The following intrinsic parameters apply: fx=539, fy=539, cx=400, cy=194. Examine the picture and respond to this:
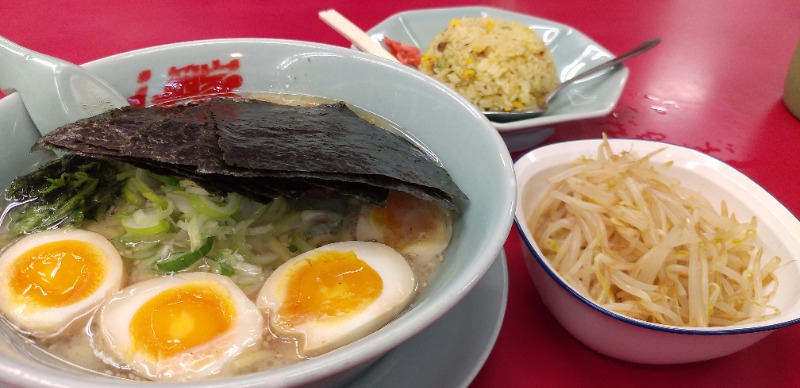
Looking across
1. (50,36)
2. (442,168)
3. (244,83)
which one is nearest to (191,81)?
(244,83)

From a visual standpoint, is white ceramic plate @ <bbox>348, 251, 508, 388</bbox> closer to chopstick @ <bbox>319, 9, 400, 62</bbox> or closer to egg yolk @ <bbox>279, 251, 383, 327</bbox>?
egg yolk @ <bbox>279, 251, 383, 327</bbox>

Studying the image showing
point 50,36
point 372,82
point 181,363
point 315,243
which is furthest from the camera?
point 50,36

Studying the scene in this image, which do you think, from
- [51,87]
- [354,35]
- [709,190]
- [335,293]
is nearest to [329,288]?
[335,293]

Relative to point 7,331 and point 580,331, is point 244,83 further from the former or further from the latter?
point 580,331

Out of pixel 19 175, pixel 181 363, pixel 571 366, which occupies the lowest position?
pixel 571 366

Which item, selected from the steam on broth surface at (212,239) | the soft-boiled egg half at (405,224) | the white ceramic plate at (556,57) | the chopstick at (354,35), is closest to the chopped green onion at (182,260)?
the steam on broth surface at (212,239)

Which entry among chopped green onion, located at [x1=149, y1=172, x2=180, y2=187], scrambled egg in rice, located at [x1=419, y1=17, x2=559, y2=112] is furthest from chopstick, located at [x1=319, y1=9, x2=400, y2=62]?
chopped green onion, located at [x1=149, y1=172, x2=180, y2=187]
